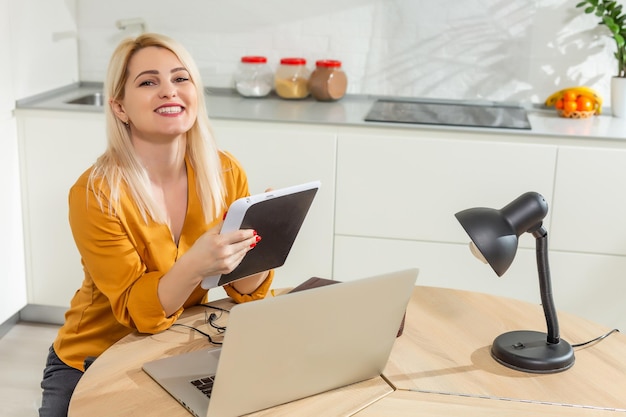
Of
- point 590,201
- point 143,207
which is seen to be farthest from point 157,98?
point 590,201

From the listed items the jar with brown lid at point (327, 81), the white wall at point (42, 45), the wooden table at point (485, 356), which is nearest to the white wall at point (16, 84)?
the white wall at point (42, 45)

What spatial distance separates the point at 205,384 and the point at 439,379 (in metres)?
0.41

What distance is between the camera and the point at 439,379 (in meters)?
1.58

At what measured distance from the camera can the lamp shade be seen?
1.50 metres

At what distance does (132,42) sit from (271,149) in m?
1.16

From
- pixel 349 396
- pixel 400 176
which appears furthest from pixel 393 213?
pixel 349 396

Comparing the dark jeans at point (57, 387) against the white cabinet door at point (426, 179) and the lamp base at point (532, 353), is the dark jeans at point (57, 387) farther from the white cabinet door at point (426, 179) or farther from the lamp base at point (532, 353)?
the white cabinet door at point (426, 179)

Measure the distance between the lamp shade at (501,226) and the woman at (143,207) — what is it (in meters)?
0.55

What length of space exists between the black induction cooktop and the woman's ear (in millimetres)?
1295

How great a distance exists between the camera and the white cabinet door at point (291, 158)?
3.12 meters

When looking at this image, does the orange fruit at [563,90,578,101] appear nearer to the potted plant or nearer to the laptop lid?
the potted plant

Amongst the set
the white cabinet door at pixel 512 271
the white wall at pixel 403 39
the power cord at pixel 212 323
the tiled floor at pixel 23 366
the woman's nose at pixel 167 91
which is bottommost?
the tiled floor at pixel 23 366

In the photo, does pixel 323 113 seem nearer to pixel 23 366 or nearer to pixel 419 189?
pixel 419 189

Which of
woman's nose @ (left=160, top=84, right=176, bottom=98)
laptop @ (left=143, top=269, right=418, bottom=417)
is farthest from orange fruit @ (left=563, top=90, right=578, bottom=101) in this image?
laptop @ (left=143, top=269, right=418, bottom=417)
